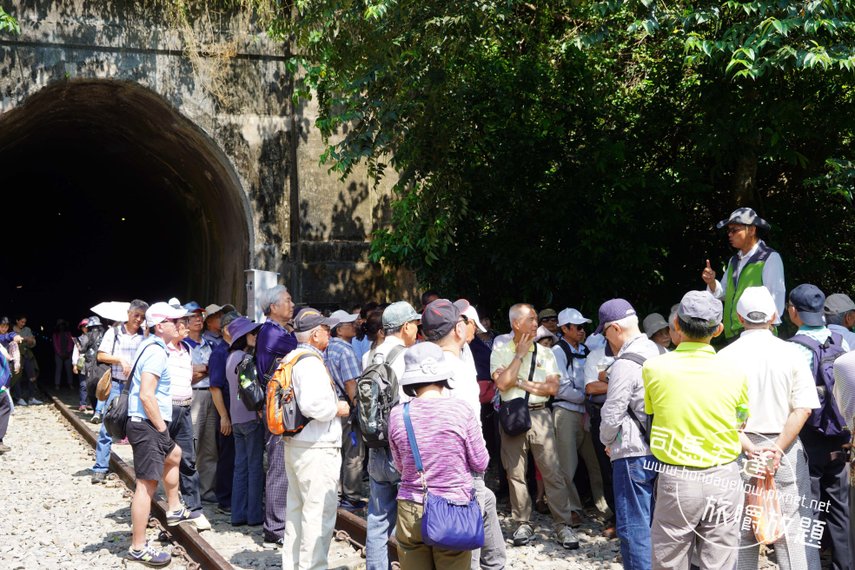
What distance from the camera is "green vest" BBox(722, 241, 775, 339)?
6598 millimetres

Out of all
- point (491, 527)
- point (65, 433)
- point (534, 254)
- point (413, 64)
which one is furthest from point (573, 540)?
point (65, 433)

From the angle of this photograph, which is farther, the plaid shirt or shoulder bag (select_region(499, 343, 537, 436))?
the plaid shirt

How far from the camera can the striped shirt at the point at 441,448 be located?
4.39 metres

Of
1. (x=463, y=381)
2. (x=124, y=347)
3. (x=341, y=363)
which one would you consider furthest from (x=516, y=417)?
(x=124, y=347)

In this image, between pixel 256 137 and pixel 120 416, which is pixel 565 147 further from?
pixel 120 416

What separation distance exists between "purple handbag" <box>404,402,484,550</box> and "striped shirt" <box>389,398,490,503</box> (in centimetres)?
Answer: 3

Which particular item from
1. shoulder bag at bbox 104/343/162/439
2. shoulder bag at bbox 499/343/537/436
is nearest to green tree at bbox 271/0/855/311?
shoulder bag at bbox 499/343/537/436

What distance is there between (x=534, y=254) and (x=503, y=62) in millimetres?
2318

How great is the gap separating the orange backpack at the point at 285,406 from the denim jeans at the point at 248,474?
2.17 m

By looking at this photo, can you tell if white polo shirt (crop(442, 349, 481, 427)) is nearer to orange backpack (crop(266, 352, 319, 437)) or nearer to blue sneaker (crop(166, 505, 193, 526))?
orange backpack (crop(266, 352, 319, 437))

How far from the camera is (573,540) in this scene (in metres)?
7.18

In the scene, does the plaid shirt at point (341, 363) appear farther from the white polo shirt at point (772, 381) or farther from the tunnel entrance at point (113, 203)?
the tunnel entrance at point (113, 203)

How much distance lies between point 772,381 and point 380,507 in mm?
2479

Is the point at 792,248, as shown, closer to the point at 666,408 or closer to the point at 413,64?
the point at 413,64
